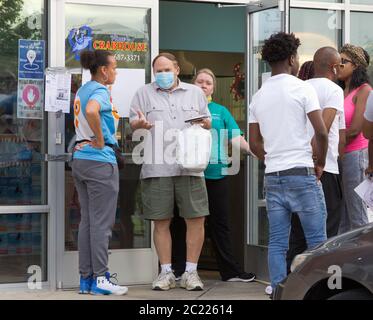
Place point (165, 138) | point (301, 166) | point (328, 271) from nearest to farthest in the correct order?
1. point (328, 271)
2. point (301, 166)
3. point (165, 138)

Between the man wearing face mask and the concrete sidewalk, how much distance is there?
0.41 ft

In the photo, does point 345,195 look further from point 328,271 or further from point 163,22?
point 163,22

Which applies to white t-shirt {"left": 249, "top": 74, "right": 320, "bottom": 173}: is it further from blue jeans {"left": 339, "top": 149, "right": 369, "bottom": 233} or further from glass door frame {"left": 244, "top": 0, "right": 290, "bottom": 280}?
glass door frame {"left": 244, "top": 0, "right": 290, "bottom": 280}

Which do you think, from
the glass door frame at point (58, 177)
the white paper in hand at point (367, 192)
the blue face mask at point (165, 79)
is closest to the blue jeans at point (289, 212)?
the white paper in hand at point (367, 192)

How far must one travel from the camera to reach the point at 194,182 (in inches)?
307

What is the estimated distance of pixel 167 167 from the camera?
772 cm

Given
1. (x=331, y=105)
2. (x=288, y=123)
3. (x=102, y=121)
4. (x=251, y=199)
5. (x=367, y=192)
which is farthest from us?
(x=251, y=199)

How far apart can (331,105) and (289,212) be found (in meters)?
0.95

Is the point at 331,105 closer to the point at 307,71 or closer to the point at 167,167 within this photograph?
the point at 307,71

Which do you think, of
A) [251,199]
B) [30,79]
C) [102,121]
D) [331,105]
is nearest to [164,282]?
[251,199]

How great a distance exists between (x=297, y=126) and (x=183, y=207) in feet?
6.08

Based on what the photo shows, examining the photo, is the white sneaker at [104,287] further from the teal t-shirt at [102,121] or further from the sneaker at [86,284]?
the teal t-shirt at [102,121]

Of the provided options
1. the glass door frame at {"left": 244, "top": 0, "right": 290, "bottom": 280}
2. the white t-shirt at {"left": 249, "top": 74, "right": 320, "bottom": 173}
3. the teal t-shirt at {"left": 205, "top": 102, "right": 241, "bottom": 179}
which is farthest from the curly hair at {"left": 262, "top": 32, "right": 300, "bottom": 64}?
the glass door frame at {"left": 244, "top": 0, "right": 290, "bottom": 280}

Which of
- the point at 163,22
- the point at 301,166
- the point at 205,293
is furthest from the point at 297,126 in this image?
the point at 163,22
